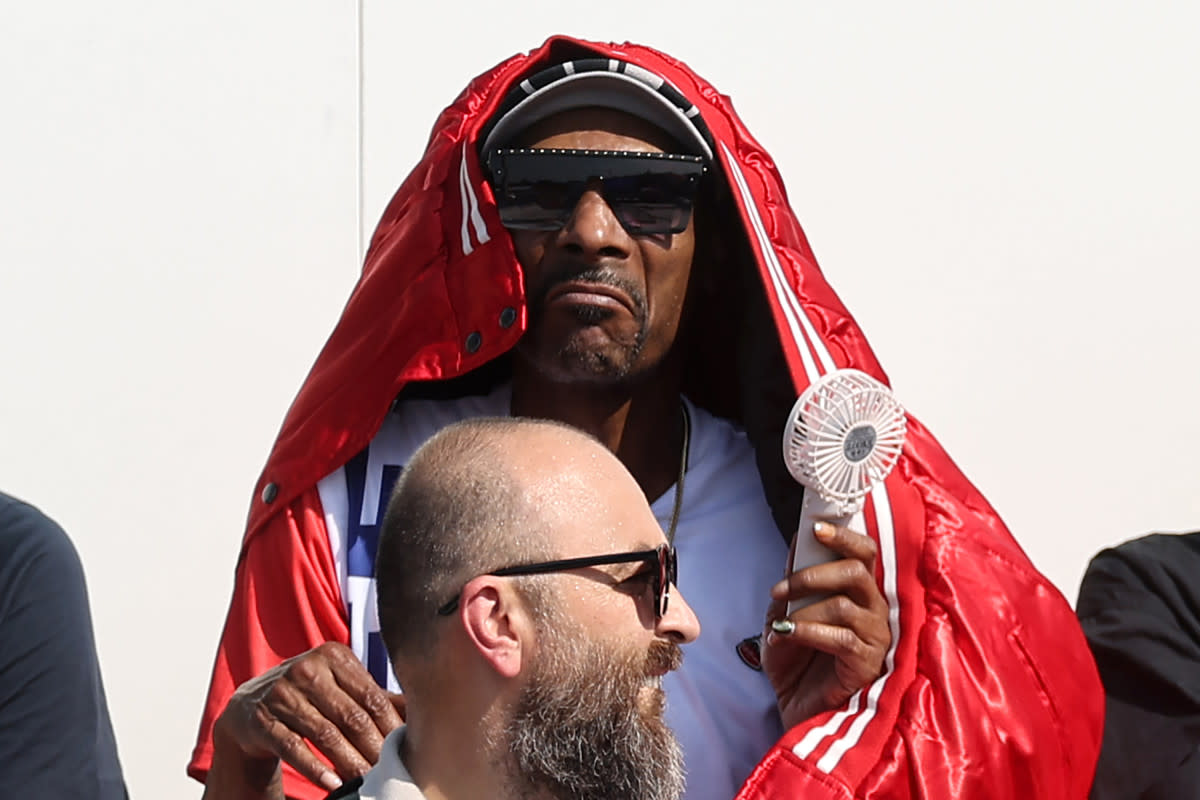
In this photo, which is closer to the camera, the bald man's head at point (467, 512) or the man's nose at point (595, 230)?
the bald man's head at point (467, 512)

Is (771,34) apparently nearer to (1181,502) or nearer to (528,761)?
(1181,502)

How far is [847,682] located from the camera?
1.79 meters

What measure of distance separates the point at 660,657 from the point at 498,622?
0.59 feet

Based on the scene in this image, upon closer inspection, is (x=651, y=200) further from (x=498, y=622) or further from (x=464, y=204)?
(x=498, y=622)

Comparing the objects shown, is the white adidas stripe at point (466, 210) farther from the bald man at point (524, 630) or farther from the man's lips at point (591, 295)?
the bald man at point (524, 630)

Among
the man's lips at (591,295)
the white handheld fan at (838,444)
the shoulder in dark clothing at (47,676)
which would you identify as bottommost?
the shoulder in dark clothing at (47,676)

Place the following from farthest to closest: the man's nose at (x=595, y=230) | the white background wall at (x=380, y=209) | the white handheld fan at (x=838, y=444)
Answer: the white background wall at (x=380, y=209) < the man's nose at (x=595, y=230) < the white handheld fan at (x=838, y=444)

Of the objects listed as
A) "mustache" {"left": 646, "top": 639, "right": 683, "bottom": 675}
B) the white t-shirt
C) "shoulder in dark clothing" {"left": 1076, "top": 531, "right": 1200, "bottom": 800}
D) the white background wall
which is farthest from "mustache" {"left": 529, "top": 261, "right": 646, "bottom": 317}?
the white background wall

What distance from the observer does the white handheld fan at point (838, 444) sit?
173 cm

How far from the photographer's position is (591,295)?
2043 millimetres

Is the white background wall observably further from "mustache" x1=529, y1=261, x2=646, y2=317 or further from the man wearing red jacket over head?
"mustache" x1=529, y1=261, x2=646, y2=317

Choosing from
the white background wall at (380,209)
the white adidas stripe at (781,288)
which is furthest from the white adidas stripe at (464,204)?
the white background wall at (380,209)

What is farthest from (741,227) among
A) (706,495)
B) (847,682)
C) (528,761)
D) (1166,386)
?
(1166,386)

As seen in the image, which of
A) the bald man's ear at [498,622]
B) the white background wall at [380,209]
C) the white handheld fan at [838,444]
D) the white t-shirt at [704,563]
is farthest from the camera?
the white background wall at [380,209]
